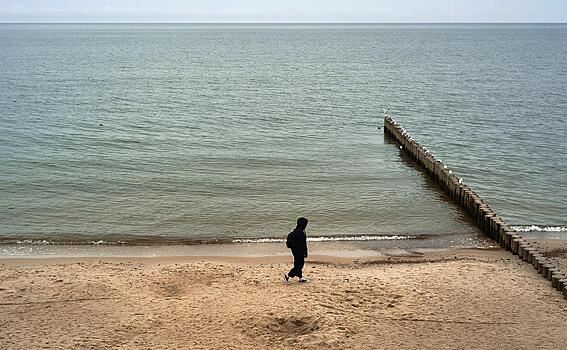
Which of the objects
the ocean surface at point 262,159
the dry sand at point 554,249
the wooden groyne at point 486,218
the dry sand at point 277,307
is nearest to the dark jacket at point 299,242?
the dry sand at point 277,307

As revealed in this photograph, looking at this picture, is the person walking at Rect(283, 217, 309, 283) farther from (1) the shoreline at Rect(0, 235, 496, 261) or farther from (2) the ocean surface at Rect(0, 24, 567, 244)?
(2) the ocean surface at Rect(0, 24, 567, 244)

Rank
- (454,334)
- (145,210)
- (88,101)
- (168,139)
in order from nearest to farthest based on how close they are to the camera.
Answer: (454,334), (145,210), (168,139), (88,101)

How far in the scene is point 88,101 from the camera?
2295 inches

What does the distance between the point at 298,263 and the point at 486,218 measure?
32.0 feet

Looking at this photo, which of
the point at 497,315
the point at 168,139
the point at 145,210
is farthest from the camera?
the point at 168,139

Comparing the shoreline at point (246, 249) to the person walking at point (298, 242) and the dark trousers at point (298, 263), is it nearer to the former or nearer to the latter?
the dark trousers at point (298, 263)

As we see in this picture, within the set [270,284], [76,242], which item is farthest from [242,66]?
[270,284]

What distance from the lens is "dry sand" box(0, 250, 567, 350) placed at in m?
14.9

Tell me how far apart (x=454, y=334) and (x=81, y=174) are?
22947mm

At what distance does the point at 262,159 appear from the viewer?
3672 centimetres

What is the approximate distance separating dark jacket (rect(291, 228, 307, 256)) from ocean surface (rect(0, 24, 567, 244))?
7830 mm

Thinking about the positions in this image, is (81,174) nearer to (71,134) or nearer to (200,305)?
(71,134)

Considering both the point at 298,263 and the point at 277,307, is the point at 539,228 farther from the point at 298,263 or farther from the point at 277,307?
the point at 277,307

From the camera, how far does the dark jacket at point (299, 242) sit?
1700 cm
